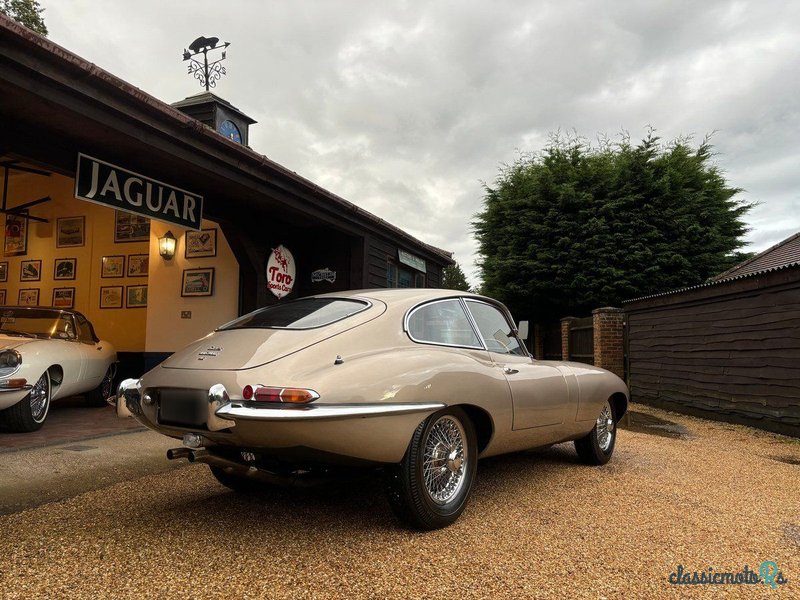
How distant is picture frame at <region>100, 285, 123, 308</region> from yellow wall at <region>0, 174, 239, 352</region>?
8cm

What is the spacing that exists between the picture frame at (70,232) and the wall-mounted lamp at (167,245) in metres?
2.29

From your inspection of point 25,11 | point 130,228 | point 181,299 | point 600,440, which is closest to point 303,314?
point 600,440

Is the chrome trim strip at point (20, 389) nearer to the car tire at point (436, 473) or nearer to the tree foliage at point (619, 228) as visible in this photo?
the car tire at point (436, 473)

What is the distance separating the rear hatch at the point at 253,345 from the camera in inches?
108

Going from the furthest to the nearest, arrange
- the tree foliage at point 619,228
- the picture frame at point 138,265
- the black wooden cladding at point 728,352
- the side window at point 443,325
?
1. the tree foliage at point 619,228
2. the picture frame at point 138,265
3. the black wooden cladding at point 728,352
4. the side window at point 443,325

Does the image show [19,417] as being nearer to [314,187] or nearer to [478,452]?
[314,187]

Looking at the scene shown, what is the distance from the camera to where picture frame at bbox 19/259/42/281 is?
1109 cm

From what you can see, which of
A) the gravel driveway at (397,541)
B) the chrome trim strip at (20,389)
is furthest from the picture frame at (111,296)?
the gravel driveway at (397,541)

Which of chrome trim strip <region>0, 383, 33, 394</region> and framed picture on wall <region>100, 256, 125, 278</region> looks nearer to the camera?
chrome trim strip <region>0, 383, 33, 394</region>

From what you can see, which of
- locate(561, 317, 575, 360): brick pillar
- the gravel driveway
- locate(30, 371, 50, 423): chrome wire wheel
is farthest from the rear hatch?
locate(561, 317, 575, 360): brick pillar

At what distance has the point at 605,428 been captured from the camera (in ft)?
15.5

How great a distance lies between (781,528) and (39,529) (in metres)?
4.13

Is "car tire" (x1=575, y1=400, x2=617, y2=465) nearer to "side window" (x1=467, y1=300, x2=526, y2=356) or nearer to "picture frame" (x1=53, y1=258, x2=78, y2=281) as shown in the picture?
"side window" (x1=467, y1=300, x2=526, y2=356)

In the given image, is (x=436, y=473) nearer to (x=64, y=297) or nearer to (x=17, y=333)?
(x=17, y=333)
